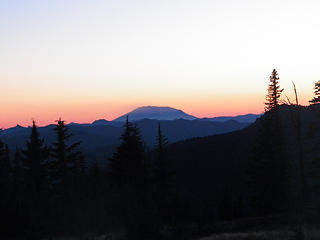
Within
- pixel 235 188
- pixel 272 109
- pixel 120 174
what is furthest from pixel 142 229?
pixel 235 188

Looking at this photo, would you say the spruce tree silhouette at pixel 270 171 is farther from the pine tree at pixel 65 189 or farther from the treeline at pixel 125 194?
the pine tree at pixel 65 189

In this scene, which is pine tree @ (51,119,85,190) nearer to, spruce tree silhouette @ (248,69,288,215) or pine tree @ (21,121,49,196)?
pine tree @ (21,121,49,196)

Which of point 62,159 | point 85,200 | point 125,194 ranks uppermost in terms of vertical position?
point 62,159

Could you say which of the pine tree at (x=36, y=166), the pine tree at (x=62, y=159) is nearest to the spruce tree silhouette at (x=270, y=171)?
the pine tree at (x=62, y=159)

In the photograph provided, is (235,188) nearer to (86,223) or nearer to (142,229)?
(86,223)

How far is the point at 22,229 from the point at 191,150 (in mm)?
106563

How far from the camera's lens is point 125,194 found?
62.7ft

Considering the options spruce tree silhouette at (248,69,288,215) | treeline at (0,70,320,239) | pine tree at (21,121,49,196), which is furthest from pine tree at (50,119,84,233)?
spruce tree silhouette at (248,69,288,215)

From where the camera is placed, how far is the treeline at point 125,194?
673 inches

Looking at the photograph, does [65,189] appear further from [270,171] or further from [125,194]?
[270,171]

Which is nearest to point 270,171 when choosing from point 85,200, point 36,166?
point 85,200

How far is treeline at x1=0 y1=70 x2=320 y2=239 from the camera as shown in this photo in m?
17.1

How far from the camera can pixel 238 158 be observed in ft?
334

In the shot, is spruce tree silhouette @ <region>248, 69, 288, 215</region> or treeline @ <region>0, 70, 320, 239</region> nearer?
treeline @ <region>0, 70, 320, 239</region>
